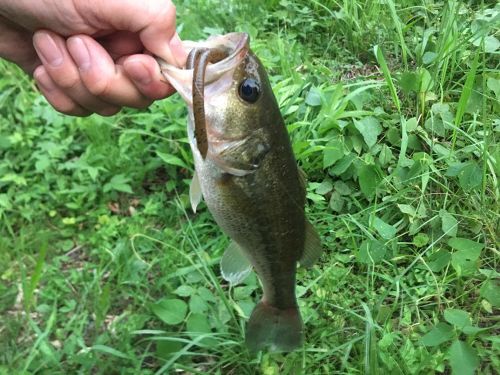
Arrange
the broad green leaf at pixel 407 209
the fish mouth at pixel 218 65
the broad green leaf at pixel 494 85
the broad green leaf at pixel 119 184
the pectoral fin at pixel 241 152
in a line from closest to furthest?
the fish mouth at pixel 218 65, the pectoral fin at pixel 241 152, the broad green leaf at pixel 407 209, the broad green leaf at pixel 494 85, the broad green leaf at pixel 119 184

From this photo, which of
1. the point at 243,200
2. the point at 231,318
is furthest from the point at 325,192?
the point at 243,200

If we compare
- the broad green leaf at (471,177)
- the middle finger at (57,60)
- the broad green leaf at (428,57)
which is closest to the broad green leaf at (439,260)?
the broad green leaf at (471,177)

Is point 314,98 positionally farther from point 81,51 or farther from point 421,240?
point 81,51

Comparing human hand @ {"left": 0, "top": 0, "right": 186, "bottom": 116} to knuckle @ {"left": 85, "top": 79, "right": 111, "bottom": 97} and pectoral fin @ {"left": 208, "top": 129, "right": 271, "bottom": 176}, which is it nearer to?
knuckle @ {"left": 85, "top": 79, "right": 111, "bottom": 97}

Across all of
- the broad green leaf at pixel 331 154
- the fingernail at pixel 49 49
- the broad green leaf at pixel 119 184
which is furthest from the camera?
the broad green leaf at pixel 119 184

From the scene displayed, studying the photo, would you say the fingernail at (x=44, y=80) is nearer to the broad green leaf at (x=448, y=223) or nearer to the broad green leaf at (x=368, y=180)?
the broad green leaf at (x=368, y=180)

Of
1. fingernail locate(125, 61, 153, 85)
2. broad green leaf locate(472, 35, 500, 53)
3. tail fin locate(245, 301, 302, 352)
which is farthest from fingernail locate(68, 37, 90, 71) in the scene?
broad green leaf locate(472, 35, 500, 53)
